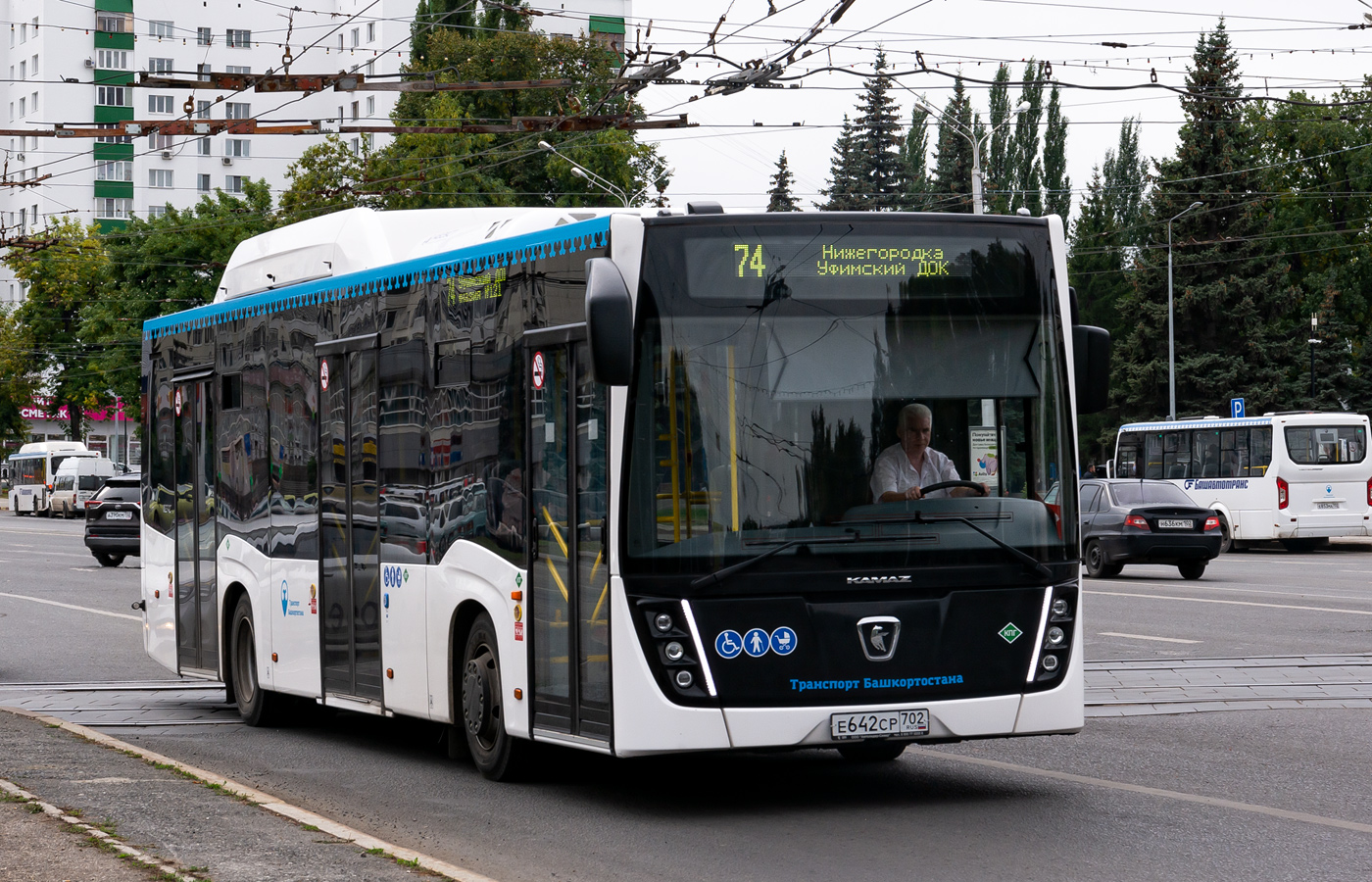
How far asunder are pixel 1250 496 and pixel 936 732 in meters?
32.1

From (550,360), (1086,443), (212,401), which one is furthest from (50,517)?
(550,360)

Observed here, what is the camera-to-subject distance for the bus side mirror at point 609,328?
8.05m

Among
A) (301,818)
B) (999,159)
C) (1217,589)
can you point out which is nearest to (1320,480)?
(1217,589)

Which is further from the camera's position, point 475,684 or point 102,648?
point 102,648

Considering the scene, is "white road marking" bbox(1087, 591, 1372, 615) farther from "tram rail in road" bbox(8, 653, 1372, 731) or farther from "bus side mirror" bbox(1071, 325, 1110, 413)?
"bus side mirror" bbox(1071, 325, 1110, 413)

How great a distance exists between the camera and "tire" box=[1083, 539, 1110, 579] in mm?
28688

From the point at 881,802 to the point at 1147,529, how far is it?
2000 centimetres

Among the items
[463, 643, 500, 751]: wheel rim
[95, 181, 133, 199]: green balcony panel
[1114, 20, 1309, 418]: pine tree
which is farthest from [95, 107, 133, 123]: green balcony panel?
[463, 643, 500, 751]: wheel rim

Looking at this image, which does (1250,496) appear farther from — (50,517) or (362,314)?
(50,517)

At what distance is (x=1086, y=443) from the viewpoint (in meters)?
86.2

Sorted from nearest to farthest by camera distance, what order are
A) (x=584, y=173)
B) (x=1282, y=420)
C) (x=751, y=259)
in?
(x=751, y=259) → (x=584, y=173) → (x=1282, y=420)

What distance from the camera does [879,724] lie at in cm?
838

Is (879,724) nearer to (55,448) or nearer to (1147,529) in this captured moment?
(1147,529)

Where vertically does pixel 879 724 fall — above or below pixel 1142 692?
above
